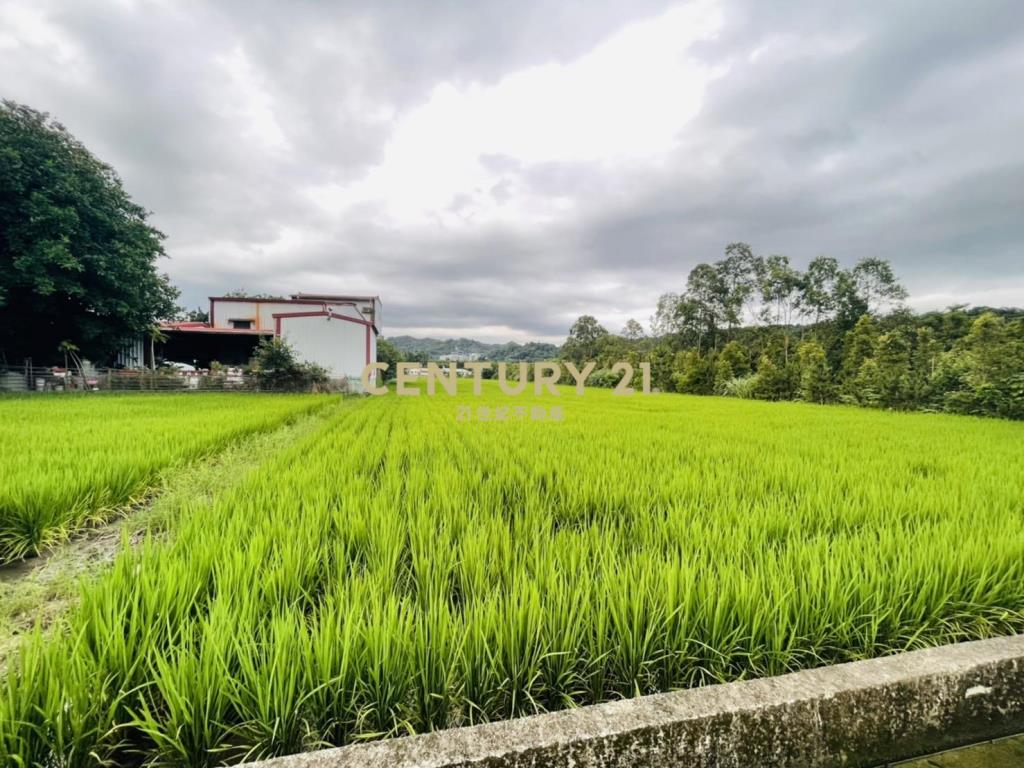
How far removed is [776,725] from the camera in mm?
1084

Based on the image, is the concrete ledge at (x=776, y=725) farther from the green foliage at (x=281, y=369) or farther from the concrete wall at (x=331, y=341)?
the concrete wall at (x=331, y=341)

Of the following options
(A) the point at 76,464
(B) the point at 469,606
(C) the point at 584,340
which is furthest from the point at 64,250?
(C) the point at 584,340

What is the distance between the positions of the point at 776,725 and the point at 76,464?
4783 millimetres

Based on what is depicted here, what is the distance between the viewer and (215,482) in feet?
12.2

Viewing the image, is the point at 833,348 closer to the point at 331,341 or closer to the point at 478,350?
the point at 331,341

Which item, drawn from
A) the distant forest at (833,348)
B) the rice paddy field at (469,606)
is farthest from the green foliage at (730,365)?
the rice paddy field at (469,606)

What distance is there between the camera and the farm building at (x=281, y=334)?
1941 cm

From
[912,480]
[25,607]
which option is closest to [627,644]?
[25,607]

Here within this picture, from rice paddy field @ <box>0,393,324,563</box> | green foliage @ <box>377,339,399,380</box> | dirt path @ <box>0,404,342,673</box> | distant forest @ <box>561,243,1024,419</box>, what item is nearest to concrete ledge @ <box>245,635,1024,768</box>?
dirt path @ <box>0,404,342,673</box>

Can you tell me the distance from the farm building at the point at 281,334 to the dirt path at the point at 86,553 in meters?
15.8

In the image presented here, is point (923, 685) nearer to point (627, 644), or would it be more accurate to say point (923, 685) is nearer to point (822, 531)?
point (627, 644)

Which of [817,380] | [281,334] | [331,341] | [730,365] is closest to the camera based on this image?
[817,380]

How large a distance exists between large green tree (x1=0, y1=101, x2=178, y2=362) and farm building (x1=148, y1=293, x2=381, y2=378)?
513 centimetres

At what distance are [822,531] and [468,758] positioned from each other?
2.43 meters
